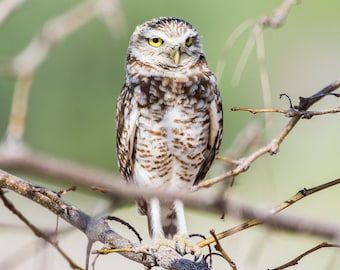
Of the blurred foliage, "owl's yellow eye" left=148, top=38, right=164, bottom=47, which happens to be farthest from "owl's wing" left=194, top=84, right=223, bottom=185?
the blurred foliage

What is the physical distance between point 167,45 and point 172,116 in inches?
11.6

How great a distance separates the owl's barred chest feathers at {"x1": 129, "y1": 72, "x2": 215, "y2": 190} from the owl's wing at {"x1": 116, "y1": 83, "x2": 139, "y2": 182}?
0.07 feet

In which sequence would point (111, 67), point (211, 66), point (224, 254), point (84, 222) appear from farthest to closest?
point (111, 67) < point (211, 66) < point (84, 222) < point (224, 254)

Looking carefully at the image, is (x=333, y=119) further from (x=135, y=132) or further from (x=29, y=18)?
(x=135, y=132)

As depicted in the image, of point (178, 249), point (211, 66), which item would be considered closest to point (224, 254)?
point (178, 249)

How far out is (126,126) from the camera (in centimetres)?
315

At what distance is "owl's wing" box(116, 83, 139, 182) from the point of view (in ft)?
10.2

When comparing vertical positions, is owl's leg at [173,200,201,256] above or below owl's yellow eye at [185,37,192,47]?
below

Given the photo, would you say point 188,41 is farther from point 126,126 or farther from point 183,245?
point 183,245

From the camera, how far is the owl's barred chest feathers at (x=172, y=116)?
310 centimetres

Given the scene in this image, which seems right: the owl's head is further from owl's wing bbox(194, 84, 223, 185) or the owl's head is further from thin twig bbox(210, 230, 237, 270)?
thin twig bbox(210, 230, 237, 270)

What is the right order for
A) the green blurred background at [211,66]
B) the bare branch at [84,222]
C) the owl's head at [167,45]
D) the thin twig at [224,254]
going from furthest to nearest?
the green blurred background at [211,66], the owl's head at [167,45], the bare branch at [84,222], the thin twig at [224,254]

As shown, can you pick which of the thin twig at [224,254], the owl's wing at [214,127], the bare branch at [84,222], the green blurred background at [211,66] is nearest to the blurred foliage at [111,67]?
the green blurred background at [211,66]

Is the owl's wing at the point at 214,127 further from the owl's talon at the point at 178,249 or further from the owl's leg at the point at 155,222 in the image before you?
the owl's talon at the point at 178,249
